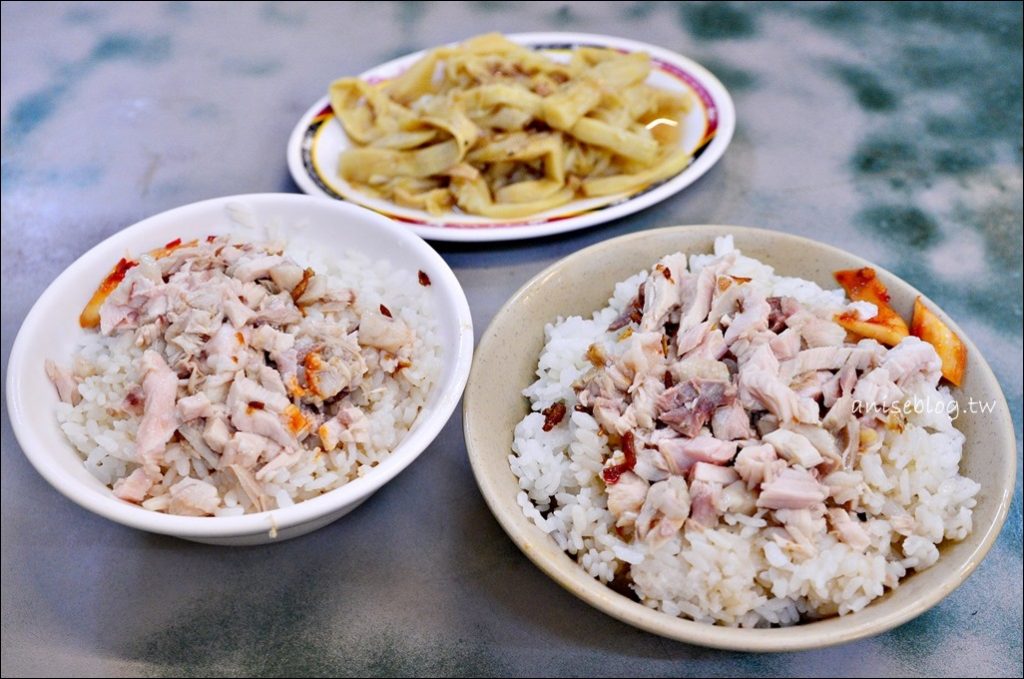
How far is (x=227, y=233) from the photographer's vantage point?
5.90 feet

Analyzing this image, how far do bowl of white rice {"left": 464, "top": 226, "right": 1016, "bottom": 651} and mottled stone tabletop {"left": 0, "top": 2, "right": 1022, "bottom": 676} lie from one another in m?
0.19

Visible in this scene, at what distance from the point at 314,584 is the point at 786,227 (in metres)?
1.65

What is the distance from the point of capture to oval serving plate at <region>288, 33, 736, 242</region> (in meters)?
2.09

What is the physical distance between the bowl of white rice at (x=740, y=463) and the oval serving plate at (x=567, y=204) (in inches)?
19.1

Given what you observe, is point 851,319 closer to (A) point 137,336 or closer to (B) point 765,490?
(B) point 765,490

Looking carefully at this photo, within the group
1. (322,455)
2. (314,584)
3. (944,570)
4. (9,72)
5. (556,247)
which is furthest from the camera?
(9,72)

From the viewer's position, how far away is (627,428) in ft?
4.59

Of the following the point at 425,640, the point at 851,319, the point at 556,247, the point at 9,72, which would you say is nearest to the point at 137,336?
the point at 425,640

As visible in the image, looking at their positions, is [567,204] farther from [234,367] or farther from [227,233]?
[234,367]

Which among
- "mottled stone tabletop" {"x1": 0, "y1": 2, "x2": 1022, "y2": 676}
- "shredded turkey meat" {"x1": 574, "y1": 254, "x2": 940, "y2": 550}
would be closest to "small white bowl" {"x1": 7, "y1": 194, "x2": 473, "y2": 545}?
"mottled stone tabletop" {"x1": 0, "y1": 2, "x2": 1022, "y2": 676}

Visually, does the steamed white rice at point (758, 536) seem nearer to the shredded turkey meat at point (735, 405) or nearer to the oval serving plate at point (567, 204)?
the shredded turkey meat at point (735, 405)

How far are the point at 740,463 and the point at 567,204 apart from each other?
1098mm

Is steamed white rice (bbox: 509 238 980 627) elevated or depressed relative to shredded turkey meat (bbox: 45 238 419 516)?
depressed

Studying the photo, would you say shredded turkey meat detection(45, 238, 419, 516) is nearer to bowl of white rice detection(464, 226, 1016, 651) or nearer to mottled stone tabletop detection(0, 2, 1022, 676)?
bowl of white rice detection(464, 226, 1016, 651)
